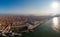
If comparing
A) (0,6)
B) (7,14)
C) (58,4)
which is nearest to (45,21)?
(58,4)

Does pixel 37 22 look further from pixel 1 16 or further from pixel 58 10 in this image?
pixel 1 16

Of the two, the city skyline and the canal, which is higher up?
the city skyline

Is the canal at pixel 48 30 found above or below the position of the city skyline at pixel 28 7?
below

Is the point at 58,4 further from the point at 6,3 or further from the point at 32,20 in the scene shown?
the point at 6,3

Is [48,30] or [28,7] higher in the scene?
[28,7]

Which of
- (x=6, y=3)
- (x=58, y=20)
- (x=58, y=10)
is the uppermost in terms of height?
(x=6, y=3)

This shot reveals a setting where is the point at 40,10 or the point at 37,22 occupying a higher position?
the point at 40,10
